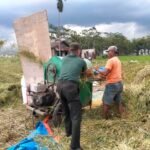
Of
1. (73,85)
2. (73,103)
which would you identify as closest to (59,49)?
(73,85)

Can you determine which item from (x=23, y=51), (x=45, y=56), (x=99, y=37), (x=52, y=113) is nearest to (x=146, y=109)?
(x=52, y=113)

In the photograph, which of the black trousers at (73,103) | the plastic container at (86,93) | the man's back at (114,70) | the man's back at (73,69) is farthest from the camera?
the plastic container at (86,93)

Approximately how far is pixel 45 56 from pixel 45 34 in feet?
1.71

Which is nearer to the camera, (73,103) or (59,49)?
(73,103)

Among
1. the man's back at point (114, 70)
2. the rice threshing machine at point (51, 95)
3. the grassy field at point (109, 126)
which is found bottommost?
the grassy field at point (109, 126)

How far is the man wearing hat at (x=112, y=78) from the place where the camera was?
7.74m

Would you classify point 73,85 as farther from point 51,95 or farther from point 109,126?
point 51,95

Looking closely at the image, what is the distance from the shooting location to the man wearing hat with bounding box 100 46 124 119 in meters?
7.74

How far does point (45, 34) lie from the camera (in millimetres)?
8914

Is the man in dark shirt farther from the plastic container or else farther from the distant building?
the distant building

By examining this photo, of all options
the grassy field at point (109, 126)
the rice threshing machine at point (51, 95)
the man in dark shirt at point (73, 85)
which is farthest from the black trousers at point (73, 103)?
the rice threshing machine at point (51, 95)

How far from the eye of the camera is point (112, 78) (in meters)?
7.81

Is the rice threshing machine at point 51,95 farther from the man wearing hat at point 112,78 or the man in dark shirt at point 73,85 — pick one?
the man in dark shirt at point 73,85

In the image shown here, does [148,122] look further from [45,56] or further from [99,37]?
[99,37]
